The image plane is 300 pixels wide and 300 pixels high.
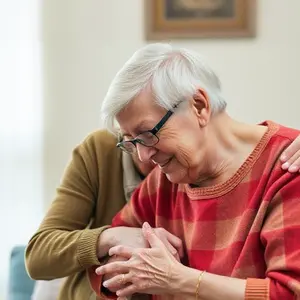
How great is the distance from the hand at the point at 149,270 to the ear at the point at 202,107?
12.6 inches

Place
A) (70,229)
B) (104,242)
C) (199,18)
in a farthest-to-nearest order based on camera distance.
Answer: (199,18) < (70,229) < (104,242)

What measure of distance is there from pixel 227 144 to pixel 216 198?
0.14 metres

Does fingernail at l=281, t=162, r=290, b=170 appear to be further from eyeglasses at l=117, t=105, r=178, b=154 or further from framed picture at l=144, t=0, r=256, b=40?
framed picture at l=144, t=0, r=256, b=40

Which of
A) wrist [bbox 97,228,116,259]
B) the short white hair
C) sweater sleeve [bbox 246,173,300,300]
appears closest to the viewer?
sweater sleeve [bbox 246,173,300,300]

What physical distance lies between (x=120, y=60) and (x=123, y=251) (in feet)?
4.73

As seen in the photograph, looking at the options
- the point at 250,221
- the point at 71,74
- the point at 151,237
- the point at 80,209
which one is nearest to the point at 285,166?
the point at 250,221

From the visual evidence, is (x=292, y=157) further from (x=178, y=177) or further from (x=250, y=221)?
(x=178, y=177)

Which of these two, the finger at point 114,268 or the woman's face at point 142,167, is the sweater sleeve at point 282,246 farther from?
the woman's face at point 142,167

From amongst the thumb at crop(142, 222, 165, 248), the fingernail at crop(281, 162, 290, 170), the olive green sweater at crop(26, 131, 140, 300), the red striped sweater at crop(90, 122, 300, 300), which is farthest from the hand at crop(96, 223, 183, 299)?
the fingernail at crop(281, 162, 290, 170)

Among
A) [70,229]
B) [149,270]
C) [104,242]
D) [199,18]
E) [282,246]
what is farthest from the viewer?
[199,18]

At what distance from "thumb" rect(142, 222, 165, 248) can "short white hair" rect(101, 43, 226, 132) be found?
31 centimetres

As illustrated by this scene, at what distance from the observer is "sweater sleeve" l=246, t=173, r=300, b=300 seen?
1336mm

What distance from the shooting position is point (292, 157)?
1.41 m

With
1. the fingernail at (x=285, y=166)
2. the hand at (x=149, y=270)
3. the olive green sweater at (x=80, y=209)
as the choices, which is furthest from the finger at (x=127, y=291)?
the fingernail at (x=285, y=166)
